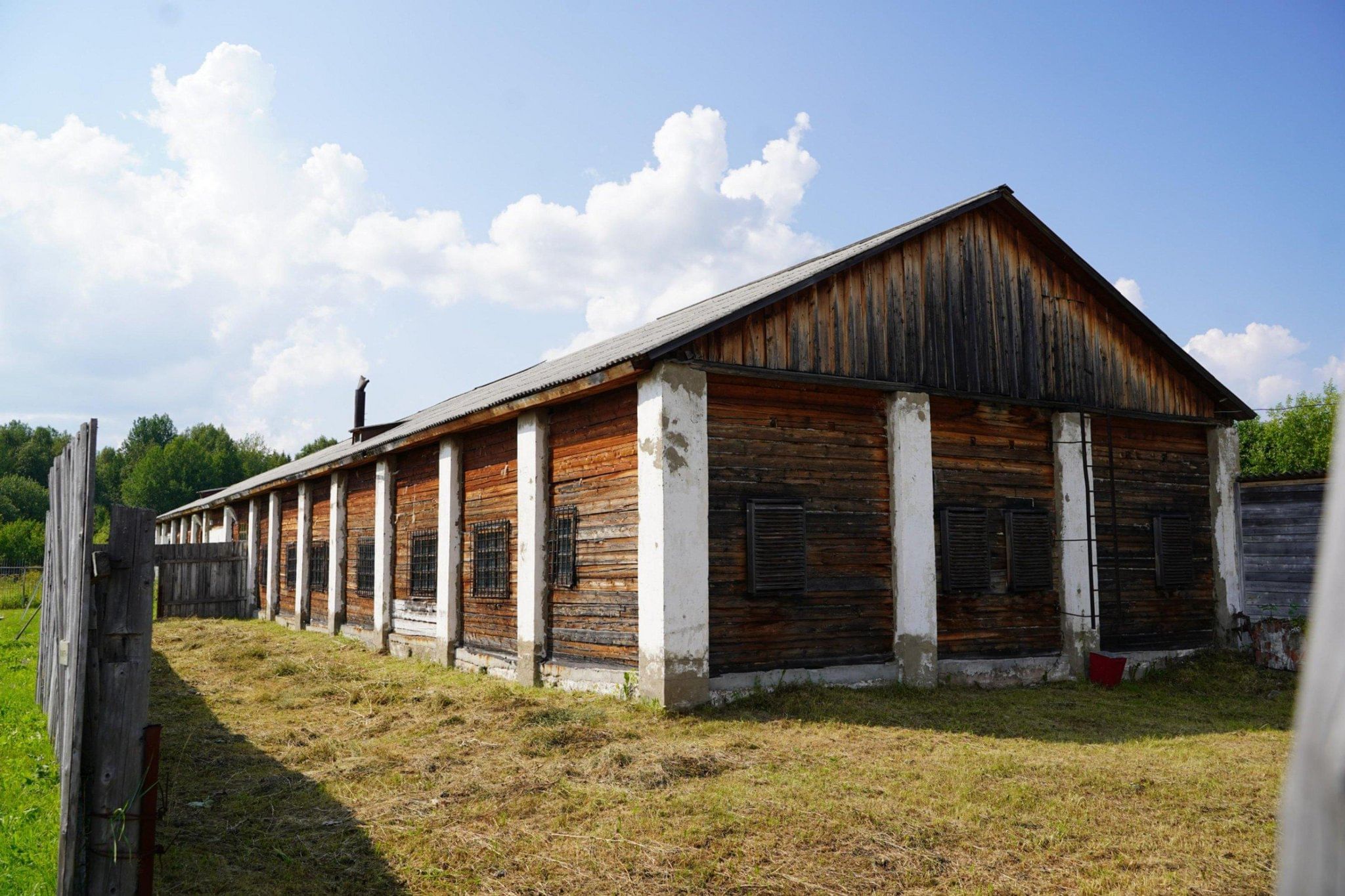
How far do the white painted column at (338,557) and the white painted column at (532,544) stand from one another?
27.9 ft

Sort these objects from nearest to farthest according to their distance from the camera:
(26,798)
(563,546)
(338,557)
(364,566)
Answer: (26,798), (563,546), (364,566), (338,557)

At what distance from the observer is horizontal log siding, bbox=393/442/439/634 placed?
49.1 feet

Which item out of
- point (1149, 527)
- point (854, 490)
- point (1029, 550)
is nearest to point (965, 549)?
point (1029, 550)

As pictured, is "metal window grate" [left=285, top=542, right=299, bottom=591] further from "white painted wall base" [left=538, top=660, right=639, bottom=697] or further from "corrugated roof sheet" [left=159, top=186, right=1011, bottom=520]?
"white painted wall base" [left=538, top=660, right=639, bottom=697]

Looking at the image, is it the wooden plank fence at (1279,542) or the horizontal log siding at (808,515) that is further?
the wooden plank fence at (1279,542)

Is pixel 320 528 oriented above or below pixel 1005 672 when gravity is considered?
above

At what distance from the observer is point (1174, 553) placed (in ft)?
46.0

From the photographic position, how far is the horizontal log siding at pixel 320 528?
66.0 feet

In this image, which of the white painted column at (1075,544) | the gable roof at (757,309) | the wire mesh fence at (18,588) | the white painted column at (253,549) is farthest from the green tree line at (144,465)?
the white painted column at (1075,544)

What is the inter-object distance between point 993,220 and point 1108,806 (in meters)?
8.72

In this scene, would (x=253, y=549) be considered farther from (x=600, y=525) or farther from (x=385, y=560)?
(x=600, y=525)

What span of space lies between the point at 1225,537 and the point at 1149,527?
5.45 feet

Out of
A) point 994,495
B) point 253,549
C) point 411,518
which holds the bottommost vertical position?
point 253,549

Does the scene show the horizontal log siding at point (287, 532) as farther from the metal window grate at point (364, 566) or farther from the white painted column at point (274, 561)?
the metal window grate at point (364, 566)
